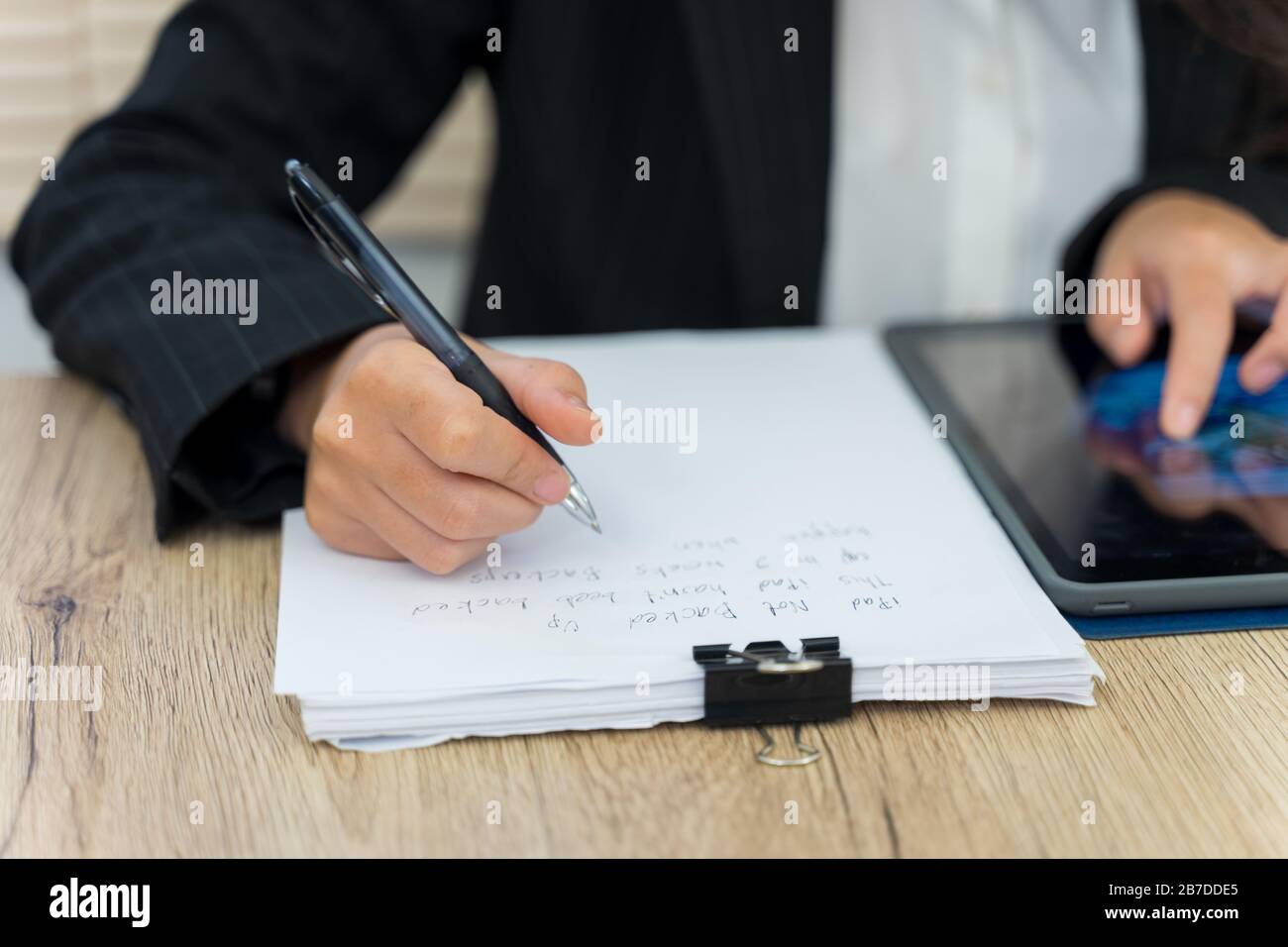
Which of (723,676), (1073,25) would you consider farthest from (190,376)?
(1073,25)

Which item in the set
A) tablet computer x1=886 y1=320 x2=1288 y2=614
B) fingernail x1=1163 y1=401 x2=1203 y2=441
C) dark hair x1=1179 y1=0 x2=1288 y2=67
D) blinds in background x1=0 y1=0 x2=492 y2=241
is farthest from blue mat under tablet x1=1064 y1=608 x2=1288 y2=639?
blinds in background x1=0 y1=0 x2=492 y2=241

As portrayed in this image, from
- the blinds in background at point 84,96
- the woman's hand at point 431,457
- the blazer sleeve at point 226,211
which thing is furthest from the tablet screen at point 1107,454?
the blinds in background at point 84,96

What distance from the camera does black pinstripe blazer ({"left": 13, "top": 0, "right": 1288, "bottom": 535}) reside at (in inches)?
27.7

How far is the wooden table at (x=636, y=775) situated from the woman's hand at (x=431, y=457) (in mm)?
73

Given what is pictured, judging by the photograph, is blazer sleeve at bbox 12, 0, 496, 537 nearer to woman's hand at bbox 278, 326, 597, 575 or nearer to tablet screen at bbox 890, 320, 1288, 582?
woman's hand at bbox 278, 326, 597, 575

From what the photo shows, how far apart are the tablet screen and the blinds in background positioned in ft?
2.64

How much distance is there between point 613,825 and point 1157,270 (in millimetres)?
579

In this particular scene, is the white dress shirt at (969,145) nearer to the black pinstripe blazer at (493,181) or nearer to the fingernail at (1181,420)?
the black pinstripe blazer at (493,181)

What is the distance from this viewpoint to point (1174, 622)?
58 centimetres

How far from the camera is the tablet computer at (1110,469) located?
0.59 m

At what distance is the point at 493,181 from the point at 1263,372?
710mm

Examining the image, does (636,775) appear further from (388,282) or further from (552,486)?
(388,282)
